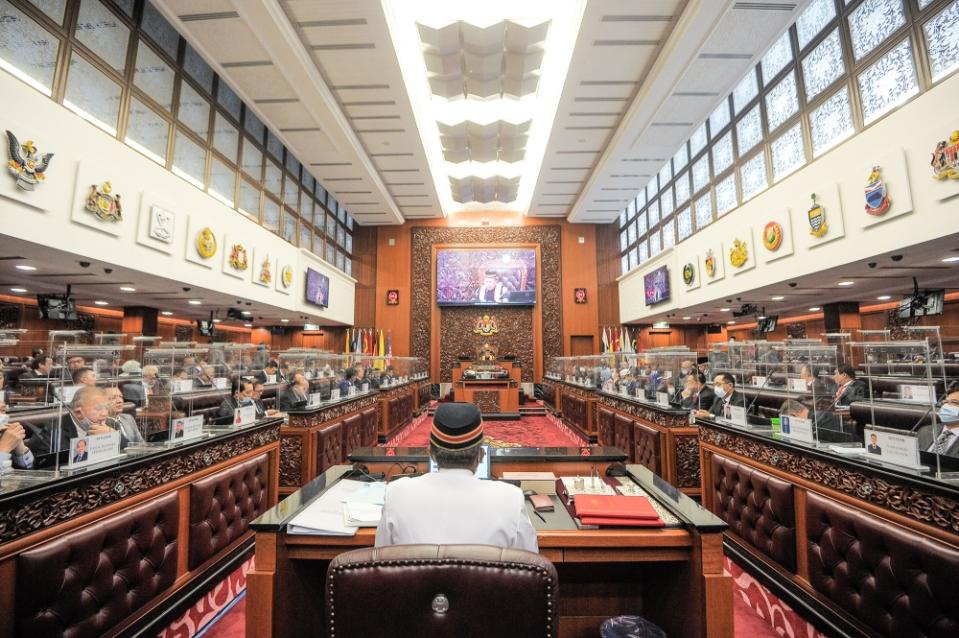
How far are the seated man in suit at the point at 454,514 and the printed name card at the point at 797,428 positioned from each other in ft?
6.65

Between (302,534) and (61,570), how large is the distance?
36.0 inches

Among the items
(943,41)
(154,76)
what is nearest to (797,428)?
(943,41)

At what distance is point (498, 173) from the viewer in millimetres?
12500

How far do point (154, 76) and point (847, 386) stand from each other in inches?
361

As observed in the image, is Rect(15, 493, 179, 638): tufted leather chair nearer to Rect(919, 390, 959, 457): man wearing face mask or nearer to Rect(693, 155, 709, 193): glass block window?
Rect(919, 390, 959, 457): man wearing face mask

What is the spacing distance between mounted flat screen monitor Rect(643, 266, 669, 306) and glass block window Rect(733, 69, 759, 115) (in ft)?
12.4

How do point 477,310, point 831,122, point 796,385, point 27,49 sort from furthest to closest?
1. point 477,310
2. point 831,122
3. point 27,49
4. point 796,385

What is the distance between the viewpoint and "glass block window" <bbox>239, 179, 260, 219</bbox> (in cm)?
818

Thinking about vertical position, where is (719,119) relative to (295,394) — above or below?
above

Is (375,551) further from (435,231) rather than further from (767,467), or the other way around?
(435,231)

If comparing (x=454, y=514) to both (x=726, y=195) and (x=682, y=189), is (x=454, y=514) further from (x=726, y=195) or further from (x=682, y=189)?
(x=682, y=189)

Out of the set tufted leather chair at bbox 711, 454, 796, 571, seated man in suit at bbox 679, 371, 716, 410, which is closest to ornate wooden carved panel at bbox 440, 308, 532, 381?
seated man in suit at bbox 679, 371, 716, 410

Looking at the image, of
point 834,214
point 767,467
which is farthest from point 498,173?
point 767,467

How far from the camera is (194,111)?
22.5 feet
